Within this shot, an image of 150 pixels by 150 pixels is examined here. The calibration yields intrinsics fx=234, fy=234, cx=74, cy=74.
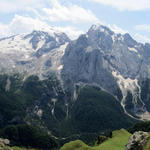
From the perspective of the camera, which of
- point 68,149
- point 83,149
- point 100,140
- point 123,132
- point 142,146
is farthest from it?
point 123,132

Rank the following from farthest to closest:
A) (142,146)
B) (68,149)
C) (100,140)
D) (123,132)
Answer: (123,132)
(100,140)
(68,149)
(142,146)

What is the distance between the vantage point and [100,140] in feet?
364

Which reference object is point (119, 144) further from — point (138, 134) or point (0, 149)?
point (0, 149)

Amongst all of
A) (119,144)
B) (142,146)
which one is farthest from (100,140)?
(142,146)

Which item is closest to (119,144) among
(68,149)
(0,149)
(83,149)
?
(83,149)

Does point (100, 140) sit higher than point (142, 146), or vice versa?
point (142, 146)

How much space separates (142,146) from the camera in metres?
57.3

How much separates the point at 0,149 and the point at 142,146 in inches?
2768

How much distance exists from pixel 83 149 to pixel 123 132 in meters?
41.2

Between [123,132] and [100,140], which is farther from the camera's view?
[123,132]

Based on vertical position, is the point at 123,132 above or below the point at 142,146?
below

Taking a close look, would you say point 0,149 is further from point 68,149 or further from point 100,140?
point 100,140

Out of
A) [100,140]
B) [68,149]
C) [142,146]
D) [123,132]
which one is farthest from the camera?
[123,132]

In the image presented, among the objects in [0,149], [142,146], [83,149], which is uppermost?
[142,146]
